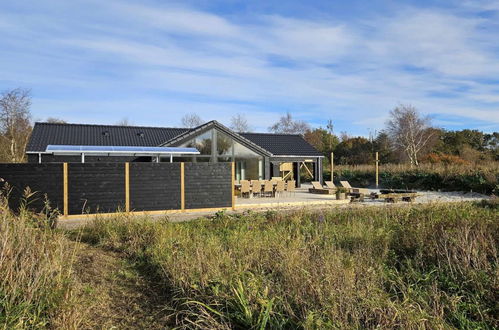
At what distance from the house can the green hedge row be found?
458 centimetres

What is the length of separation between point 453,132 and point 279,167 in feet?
90.5

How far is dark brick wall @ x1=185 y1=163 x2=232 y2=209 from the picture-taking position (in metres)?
14.7

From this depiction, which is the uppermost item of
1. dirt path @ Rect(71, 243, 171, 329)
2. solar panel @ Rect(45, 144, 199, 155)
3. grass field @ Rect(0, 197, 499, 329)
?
solar panel @ Rect(45, 144, 199, 155)

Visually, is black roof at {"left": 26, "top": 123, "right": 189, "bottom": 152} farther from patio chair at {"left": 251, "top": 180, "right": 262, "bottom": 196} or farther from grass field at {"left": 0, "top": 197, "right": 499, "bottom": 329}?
grass field at {"left": 0, "top": 197, "right": 499, "bottom": 329}

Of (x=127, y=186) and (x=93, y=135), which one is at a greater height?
(x=93, y=135)

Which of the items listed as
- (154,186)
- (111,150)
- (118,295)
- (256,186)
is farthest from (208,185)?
(118,295)

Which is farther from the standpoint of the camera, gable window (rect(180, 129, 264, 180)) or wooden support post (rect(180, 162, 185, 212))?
gable window (rect(180, 129, 264, 180))

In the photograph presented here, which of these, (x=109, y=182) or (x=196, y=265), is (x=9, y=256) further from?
(x=109, y=182)

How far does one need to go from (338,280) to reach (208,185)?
11.4 meters

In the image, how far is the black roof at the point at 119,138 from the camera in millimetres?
24141

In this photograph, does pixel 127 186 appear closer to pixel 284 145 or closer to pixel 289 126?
pixel 284 145

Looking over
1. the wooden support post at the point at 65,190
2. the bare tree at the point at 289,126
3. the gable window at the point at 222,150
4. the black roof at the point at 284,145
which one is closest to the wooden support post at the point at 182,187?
the wooden support post at the point at 65,190

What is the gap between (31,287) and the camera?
3.92 metres

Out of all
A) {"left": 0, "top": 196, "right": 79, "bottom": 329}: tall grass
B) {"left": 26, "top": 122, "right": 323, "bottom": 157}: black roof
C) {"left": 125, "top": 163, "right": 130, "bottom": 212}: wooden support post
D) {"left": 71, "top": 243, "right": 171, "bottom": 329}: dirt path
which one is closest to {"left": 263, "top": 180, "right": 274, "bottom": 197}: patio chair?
{"left": 26, "top": 122, "right": 323, "bottom": 157}: black roof
